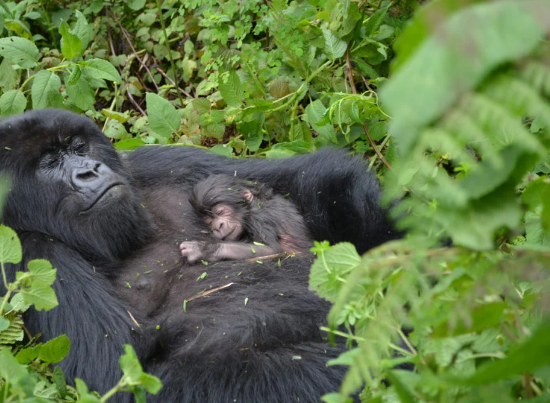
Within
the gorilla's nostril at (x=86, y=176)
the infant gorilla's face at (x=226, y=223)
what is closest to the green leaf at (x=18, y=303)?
the gorilla's nostril at (x=86, y=176)

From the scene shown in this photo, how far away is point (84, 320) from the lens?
2.81 m

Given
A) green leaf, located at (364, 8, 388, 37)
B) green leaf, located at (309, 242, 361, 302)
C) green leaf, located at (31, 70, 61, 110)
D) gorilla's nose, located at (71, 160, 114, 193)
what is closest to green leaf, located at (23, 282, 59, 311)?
green leaf, located at (309, 242, 361, 302)

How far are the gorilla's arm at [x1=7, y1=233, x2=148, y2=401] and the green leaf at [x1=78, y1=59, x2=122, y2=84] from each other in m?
1.66

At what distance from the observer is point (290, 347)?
2.86 metres

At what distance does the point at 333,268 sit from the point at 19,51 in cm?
344

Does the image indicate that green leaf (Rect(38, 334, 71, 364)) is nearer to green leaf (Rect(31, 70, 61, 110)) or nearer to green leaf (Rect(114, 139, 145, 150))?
green leaf (Rect(114, 139, 145, 150))

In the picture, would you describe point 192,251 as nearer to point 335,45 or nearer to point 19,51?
point 335,45

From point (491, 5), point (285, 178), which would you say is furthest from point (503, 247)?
point (491, 5)

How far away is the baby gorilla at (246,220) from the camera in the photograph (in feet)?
11.5

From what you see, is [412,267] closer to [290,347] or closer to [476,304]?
[476,304]

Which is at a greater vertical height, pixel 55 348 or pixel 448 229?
pixel 448 229

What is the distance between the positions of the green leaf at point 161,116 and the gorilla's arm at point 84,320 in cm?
169

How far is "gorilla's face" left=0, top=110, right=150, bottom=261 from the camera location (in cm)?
315

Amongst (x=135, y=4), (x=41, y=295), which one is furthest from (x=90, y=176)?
(x=135, y=4)
